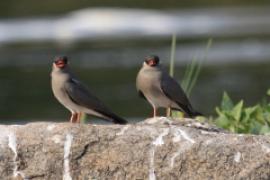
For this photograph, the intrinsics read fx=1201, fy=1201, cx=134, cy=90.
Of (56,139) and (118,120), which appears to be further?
(118,120)

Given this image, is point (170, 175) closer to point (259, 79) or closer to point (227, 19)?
point (259, 79)

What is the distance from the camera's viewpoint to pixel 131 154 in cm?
799

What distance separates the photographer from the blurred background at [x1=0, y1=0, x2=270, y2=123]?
29.6 metres

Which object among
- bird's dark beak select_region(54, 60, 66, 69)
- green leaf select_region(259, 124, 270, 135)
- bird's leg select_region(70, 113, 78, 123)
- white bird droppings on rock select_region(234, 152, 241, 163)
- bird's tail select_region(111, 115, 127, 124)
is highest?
bird's dark beak select_region(54, 60, 66, 69)

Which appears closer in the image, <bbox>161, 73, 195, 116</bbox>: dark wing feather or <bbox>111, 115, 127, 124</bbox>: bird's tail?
<bbox>111, 115, 127, 124</bbox>: bird's tail

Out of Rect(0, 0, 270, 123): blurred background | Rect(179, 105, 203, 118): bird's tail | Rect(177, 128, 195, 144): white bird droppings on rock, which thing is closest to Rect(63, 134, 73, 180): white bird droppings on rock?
Rect(177, 128, 195, 144): white bird droppings on rock

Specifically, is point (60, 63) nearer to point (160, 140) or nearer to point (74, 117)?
point (74, 117)

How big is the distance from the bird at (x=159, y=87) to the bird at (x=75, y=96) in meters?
0.55

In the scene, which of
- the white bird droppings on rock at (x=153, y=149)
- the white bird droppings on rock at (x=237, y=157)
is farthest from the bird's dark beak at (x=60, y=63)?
the white bird droppings on rock at (x=237, y=157)

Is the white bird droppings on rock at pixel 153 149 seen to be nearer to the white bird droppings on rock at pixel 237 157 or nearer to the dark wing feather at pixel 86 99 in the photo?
the white bird droppings on rock at pixel 237 157

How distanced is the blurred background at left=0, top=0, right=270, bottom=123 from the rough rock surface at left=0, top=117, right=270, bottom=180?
676 inches

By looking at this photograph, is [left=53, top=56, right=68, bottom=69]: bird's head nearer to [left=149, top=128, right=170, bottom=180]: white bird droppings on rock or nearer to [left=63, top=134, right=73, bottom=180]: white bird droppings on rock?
[left=63, top=134, right=73, bottom=180]: white bird droppings on rock

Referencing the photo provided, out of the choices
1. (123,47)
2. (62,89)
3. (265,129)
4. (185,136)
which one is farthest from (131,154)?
(123,47)

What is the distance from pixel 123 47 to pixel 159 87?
3464 centimetres
